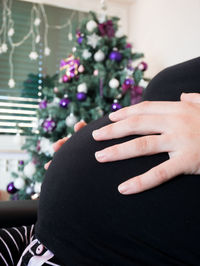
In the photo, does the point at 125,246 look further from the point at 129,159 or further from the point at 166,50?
the point at 166,50

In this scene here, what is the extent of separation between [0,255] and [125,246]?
0.35 m

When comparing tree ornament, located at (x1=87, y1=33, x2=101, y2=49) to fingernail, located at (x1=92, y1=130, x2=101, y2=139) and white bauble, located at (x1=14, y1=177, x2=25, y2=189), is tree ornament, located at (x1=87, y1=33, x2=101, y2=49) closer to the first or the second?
white bauble, located at (x1=14, y1=177, x2=25, y2=189)

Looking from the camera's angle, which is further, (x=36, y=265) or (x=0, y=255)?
(x=0, y=255)

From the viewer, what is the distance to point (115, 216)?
472 millimetres

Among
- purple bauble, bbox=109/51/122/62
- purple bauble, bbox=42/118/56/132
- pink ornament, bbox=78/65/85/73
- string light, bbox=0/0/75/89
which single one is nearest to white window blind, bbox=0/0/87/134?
string light, bbox=0/0/75/89

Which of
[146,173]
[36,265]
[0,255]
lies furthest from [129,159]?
[0,255]

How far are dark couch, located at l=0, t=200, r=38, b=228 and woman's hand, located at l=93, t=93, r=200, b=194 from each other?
0.44 metres

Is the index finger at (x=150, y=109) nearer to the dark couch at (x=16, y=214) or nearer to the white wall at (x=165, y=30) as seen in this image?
the dark couch at (x=16, y=214)

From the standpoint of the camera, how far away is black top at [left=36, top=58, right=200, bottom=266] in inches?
17.7

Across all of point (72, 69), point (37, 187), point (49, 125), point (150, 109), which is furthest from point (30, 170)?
point (150, 109)

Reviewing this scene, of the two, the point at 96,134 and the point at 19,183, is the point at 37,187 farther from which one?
the point at 96,134

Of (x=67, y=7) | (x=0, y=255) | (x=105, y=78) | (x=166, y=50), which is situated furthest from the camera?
(x=67, y=7)

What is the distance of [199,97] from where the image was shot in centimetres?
54

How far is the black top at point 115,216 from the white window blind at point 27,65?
6.83 ft
